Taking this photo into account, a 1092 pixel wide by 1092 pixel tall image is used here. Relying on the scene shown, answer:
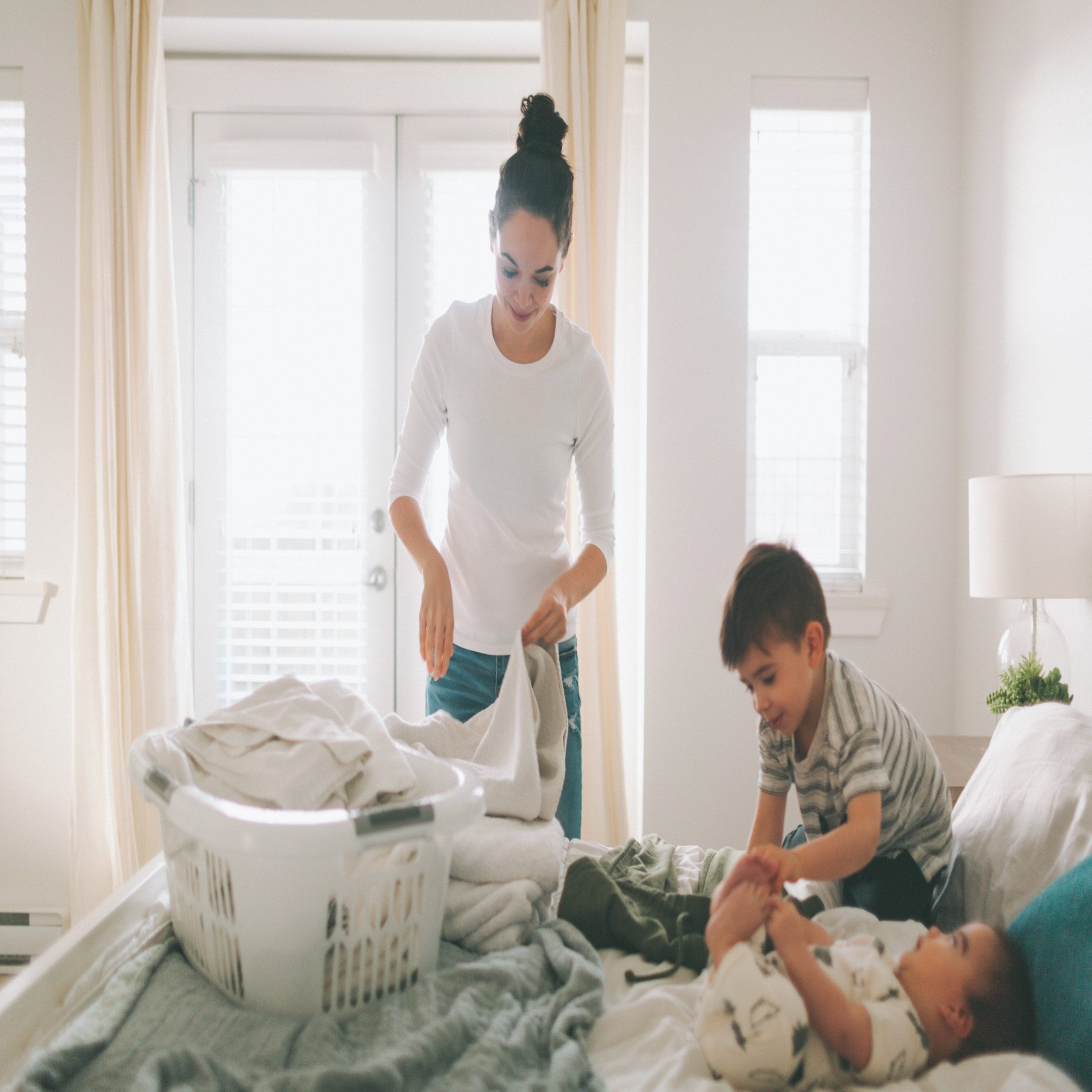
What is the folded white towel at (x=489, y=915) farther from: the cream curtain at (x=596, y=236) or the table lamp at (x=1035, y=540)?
the cream curtain at (x=596, y=236)

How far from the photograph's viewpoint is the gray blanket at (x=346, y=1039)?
810 millimetres

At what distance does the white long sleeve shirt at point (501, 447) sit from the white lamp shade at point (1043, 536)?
0.90 m

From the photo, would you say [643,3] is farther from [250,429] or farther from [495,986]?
[495,986]

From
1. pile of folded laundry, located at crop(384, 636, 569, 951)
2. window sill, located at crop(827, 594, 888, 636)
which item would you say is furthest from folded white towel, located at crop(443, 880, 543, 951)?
window sill, located at crop(827, 594, 888, 636)

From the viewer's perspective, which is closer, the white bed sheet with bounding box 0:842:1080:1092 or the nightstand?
the white bed sheet with bounding box 0:842:1080:1092

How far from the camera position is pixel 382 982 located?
98cm

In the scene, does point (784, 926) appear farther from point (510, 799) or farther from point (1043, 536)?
point (1043, 536)

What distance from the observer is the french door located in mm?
2881

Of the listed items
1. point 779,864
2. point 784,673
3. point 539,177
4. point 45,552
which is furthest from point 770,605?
point 45,552

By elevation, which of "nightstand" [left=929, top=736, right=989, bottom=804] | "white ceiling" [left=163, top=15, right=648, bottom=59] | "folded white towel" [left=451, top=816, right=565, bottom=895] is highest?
"white ceiling" [left=163, top=15, right=648, bottom=59]

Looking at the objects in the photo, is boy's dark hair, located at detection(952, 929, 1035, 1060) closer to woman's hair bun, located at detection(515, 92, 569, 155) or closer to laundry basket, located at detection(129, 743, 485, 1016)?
laundry basket, located at detection(129, 743, 485, 1016)

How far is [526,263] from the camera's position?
5.02 feet

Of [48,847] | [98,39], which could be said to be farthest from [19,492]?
[98,39]

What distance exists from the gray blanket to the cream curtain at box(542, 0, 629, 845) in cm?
160
